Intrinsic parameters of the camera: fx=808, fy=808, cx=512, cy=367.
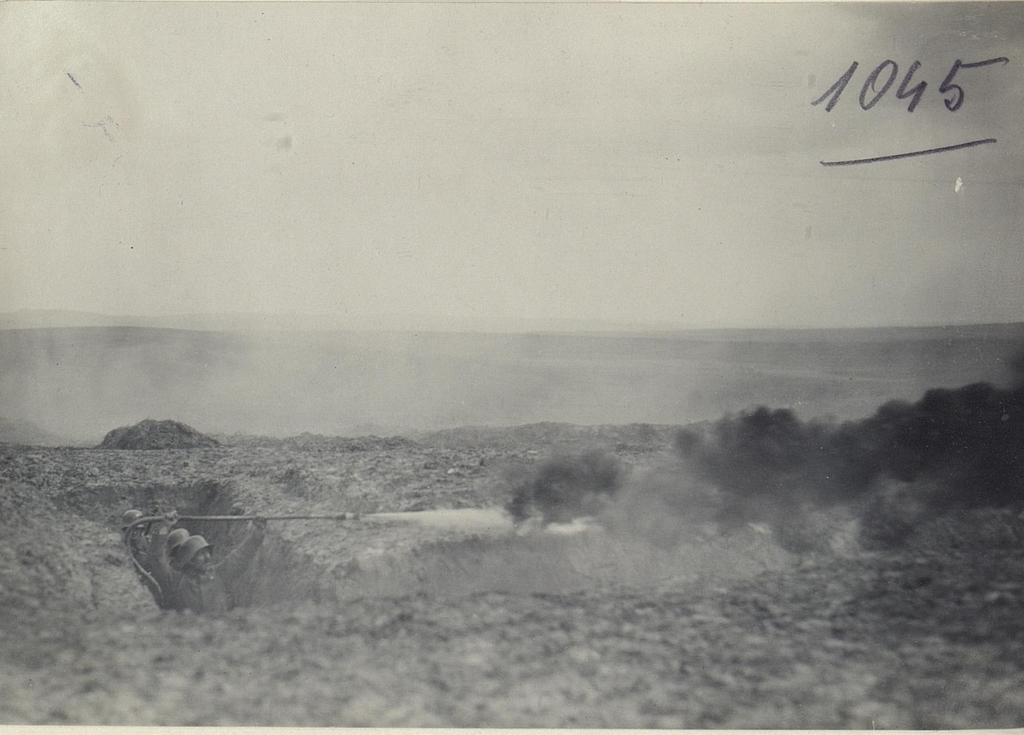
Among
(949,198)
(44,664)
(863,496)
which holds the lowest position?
(44,664)

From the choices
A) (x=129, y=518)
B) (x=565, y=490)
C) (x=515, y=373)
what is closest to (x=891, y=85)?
(x=515, y=373)

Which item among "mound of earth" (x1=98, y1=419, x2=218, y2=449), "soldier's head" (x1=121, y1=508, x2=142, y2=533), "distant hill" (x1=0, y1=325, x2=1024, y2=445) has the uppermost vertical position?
"distant hill" (x1=0, y1=325, x2=1024, y2=445)

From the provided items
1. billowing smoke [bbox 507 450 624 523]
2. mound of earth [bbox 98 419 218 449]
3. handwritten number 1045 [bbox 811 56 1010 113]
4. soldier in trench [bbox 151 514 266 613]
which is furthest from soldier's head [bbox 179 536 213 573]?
handwritten number 1045 [bbox 811 56 1010 113]

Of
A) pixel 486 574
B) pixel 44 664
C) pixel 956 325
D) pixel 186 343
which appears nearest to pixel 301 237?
pixel 186 343

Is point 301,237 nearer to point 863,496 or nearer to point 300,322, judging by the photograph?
point 300,322

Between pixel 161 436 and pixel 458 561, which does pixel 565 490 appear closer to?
pixel 458 561

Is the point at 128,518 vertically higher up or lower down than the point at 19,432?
lower down

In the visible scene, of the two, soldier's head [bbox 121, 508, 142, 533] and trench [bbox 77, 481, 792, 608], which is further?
soldier's head [bbox 121, 508, 142, 533]

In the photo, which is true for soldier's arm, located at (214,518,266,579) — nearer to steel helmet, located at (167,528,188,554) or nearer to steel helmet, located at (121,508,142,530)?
steel helmet, located at (167,528,188,554)
